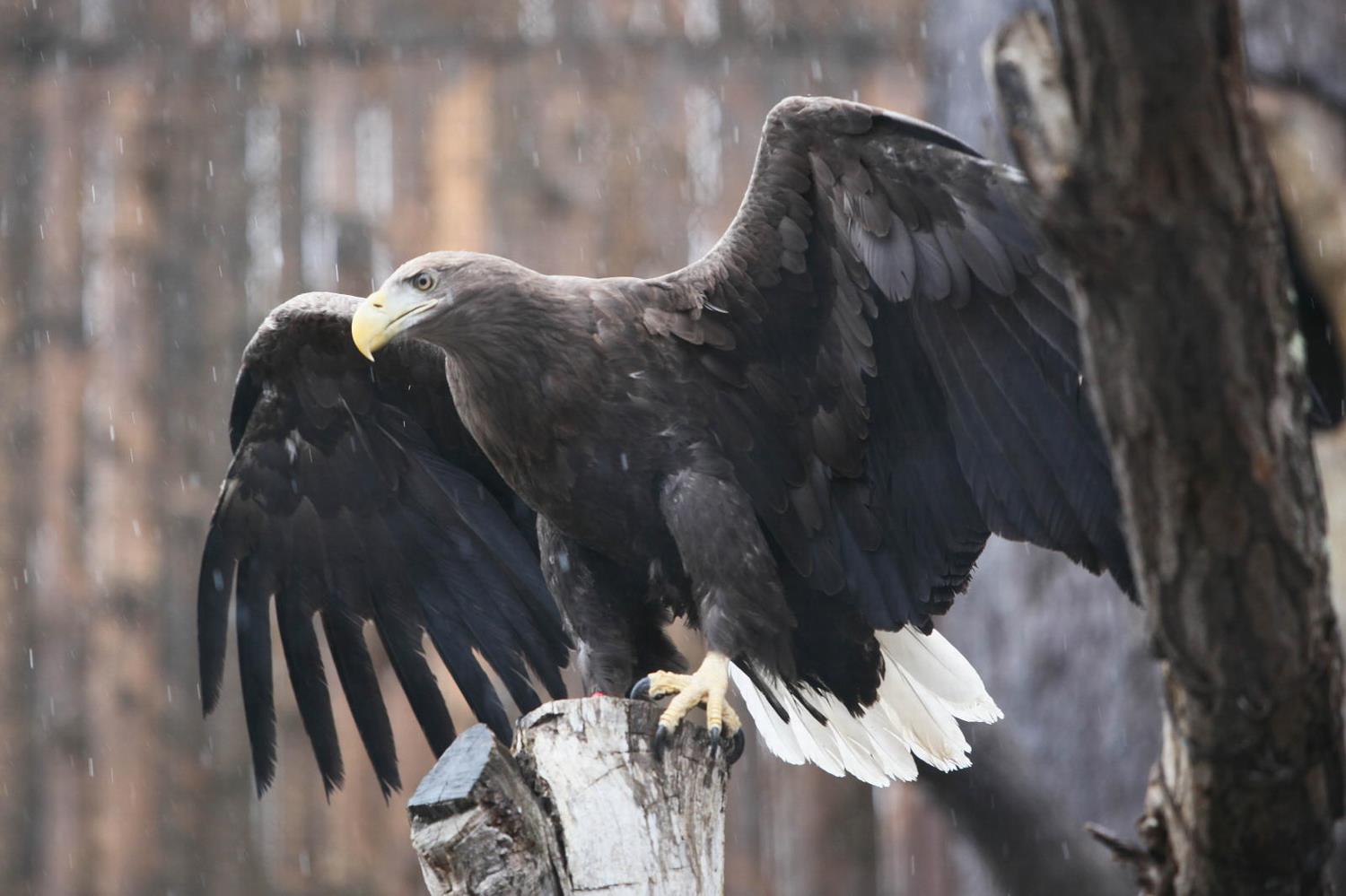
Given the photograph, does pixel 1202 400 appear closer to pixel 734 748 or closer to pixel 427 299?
pixel 734 748

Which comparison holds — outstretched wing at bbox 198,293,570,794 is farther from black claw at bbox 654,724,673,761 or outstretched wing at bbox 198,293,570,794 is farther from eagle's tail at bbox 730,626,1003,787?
black claw at bbox 654,724,673,761

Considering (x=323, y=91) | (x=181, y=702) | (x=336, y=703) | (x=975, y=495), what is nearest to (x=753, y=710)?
(x=975, y=495)

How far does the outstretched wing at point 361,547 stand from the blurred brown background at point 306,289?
1.37 m

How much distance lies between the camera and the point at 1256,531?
170cm

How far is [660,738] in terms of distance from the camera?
2.56 m

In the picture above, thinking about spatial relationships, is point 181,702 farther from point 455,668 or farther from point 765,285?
point 765,285

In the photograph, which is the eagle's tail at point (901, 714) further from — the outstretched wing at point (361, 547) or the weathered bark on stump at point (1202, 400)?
the weathered bark on stump at point (1202, 400)

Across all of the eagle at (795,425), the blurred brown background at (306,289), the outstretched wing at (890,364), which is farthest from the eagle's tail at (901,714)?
the blurred brown background at (306,289)

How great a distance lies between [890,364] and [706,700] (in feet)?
2.60

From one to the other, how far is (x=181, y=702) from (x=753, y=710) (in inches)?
93.4

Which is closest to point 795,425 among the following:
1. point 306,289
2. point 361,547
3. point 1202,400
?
point 361,547

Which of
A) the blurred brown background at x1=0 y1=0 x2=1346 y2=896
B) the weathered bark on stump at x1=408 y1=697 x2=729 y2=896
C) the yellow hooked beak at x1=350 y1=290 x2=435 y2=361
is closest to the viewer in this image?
the weathered bark on stump at x1=408 y1=697 x2=729 y2=896

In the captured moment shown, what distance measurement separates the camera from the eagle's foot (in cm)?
262

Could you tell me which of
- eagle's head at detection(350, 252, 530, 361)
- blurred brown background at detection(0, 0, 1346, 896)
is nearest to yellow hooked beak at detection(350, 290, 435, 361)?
eagle's head at detection(350, 252, 530, 361)
